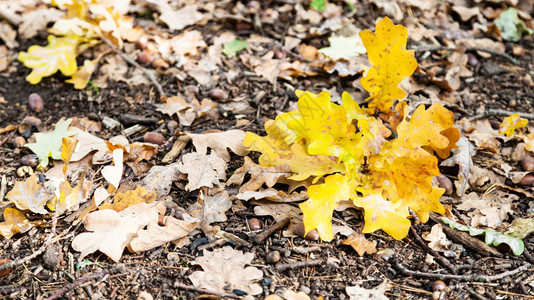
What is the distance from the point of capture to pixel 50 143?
251cm

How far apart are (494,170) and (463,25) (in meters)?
1.54

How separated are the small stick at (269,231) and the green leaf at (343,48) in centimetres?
131

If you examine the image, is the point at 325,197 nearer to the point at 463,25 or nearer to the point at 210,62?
the point at 210,62

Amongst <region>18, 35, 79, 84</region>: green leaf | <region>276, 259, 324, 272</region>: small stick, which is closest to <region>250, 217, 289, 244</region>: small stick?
<region>276, 259, 324, 272</region>: small stick

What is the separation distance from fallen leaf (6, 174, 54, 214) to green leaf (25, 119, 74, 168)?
225mm

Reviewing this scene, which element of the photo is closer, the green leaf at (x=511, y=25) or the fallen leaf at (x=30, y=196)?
the fallen leaf at (x=30, y=196)

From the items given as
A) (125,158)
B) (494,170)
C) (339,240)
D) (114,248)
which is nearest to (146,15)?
(125,158)

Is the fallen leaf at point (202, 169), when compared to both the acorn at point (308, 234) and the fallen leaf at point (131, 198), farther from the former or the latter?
the acorn at point (308, 234)

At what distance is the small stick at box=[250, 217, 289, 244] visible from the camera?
2.00m

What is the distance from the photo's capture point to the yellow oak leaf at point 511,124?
245 centimetres

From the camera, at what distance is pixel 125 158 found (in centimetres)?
238

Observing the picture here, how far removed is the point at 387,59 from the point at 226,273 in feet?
4.05

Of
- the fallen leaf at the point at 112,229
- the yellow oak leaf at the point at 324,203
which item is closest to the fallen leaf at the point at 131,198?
the fallen leaf at the point at 112,229

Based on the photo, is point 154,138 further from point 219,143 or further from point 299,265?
point 299,265
